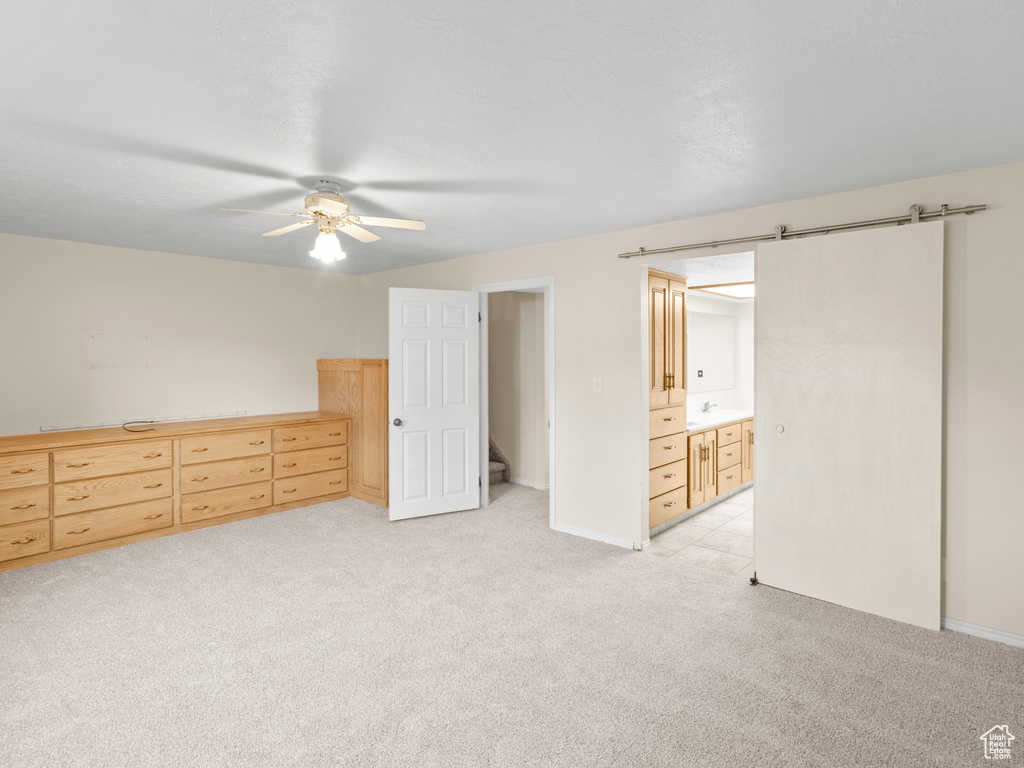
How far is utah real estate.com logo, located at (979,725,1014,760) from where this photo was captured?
1.88m

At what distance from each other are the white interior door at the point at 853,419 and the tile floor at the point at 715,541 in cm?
43

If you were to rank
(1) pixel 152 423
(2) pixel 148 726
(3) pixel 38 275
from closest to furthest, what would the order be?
(2) pixel 148 726 < (3) pixel 38 275 < (1) pixel 152 423

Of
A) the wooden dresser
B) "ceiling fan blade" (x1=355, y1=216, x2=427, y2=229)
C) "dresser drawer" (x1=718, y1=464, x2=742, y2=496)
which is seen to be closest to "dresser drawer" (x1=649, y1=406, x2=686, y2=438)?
"dresser drawer" (x1=718, y1=464, x2=742, y2=496)

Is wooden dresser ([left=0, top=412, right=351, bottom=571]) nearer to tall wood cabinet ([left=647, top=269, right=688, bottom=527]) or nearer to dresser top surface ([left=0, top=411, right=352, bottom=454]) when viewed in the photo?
dresser top surface ([left=0, top=411, right=352, bottom=454])

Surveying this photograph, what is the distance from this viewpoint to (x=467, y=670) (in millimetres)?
2400

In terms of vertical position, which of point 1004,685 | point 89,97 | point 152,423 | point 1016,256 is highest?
point 89,97

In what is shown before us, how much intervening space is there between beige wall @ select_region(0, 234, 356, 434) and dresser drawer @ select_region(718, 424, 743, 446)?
4.31 meters

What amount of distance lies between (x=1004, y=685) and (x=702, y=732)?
1432 mm

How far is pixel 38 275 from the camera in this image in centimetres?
422

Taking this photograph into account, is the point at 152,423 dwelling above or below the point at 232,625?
above

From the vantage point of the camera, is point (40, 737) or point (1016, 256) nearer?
point (40, 737)

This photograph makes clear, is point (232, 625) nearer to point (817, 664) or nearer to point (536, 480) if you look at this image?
point (817, 664)


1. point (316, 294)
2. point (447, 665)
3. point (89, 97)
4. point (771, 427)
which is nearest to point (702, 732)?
point (447, 665)

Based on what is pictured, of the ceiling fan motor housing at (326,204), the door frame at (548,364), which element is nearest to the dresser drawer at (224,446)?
the door frame at (548,364)
